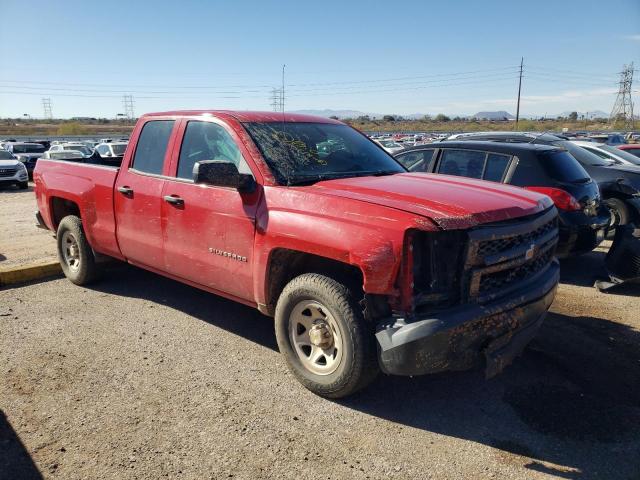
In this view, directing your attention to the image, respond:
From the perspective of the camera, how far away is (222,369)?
391 centimetres

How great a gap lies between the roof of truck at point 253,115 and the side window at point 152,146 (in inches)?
4.2

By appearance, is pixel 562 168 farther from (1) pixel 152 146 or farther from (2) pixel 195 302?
(1) pixel 152 146

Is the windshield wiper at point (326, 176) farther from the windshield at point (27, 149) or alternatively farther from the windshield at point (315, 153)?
the windshield at point (27, 149)

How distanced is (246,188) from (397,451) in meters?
2.03

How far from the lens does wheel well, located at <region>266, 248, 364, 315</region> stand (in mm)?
3443

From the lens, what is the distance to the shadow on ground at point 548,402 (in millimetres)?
2914

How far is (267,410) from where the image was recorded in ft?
11.0

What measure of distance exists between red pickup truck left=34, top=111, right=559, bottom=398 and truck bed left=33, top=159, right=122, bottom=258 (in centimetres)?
12

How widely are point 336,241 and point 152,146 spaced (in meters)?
2.55

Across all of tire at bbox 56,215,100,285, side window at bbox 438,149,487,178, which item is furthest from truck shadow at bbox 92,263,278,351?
side window at bbox 438,149,487,178

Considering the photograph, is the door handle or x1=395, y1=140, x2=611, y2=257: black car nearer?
the door handle

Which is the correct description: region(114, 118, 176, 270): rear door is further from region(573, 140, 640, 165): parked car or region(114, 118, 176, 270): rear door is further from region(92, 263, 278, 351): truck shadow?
region(573, 140, 640, 165): parked car

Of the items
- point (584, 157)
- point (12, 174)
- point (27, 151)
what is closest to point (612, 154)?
point (584, 157)

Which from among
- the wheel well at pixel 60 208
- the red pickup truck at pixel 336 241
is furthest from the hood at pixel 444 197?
the wheel well at pixel 60 208
